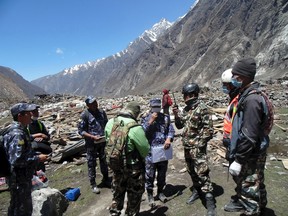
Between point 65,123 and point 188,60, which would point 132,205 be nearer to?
point 65,123

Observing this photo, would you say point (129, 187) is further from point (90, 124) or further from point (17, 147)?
point (90, 124)

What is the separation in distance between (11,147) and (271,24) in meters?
78.7

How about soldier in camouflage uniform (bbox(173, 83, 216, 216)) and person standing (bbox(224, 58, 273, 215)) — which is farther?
soldier in camouflage uniform (bbox(173, 83, 216, 216))

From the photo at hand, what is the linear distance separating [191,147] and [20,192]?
288 centimetres

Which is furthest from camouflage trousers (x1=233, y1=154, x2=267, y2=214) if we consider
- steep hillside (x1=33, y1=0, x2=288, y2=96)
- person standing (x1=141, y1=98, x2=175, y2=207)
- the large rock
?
steep hillside (x1=33, y1=0, x2=288, y2=96)

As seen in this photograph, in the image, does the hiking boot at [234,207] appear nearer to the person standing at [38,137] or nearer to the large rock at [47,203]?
the large rock at [47,203]

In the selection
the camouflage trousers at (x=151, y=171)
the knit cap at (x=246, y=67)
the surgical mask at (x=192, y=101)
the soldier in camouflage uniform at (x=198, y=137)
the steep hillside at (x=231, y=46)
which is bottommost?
the camouflage trousers at (x=151, y=171)

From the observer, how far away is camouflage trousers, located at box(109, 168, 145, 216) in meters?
4.49

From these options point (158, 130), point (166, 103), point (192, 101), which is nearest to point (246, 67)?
point (192, 101)

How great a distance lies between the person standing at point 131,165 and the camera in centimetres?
430

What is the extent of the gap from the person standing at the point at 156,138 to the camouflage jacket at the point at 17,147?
7.72ft

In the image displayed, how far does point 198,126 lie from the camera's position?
5.06m

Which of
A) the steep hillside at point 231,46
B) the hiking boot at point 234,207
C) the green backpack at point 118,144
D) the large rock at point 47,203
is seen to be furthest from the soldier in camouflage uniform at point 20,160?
the steep hillside at point 231,46

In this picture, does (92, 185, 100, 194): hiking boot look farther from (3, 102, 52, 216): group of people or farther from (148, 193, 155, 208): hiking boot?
(3, 102, 52, 216): group of people
